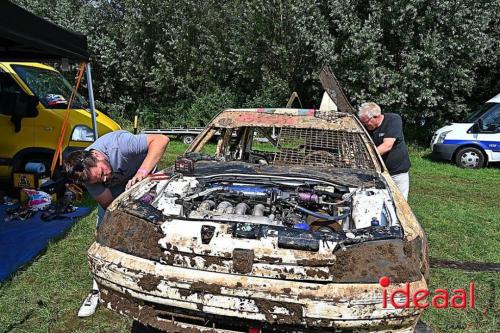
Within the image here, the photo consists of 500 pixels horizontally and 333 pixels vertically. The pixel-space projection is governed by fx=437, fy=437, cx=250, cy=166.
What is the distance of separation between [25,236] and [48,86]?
2.99 metres

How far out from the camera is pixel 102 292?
249cm

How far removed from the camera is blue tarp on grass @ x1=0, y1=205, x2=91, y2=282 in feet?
13.8

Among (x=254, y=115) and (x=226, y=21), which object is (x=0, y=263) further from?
(x=226, y=21)

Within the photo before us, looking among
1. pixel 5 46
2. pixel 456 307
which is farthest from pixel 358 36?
pixel 456 307

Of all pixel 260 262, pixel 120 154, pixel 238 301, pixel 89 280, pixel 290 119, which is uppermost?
pixel 290 119

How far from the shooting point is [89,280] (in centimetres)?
386

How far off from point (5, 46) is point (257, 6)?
8405 millimetres

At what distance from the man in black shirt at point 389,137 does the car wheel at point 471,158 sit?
708 cm

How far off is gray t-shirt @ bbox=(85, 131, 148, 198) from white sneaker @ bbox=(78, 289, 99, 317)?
80cm

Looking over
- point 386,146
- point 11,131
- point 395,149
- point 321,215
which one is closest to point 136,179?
point 321,215

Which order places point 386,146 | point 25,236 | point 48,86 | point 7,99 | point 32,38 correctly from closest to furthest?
point 32,38 → point 386,146 → point 25,236 → point 7,99 → point 48,86

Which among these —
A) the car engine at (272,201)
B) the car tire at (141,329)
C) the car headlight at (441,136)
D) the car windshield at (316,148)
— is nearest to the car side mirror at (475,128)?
the car headlight at (441,136)

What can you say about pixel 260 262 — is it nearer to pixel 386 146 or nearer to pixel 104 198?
pixel 104 198

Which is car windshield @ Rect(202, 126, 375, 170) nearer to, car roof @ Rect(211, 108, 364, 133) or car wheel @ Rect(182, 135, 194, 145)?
car roof @ Rect(211, 108, 364, 133)
